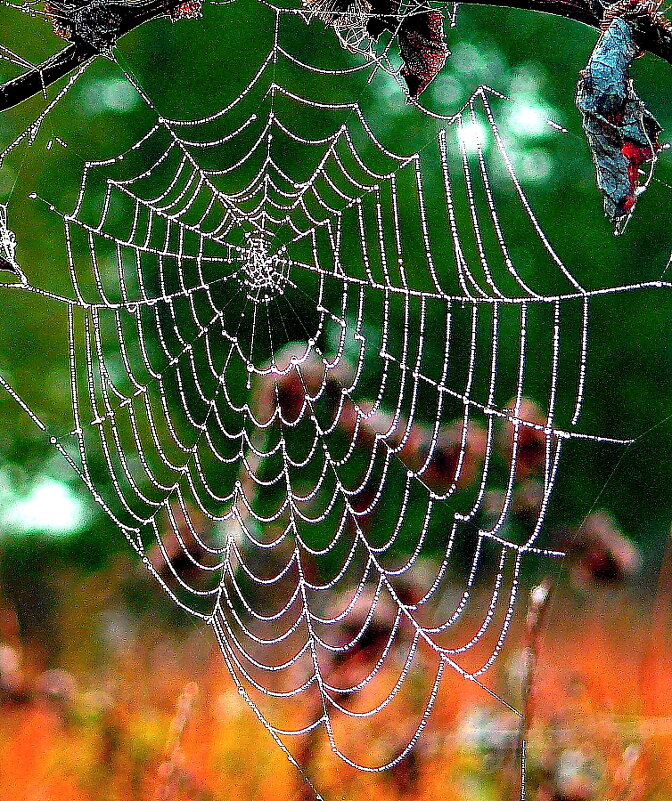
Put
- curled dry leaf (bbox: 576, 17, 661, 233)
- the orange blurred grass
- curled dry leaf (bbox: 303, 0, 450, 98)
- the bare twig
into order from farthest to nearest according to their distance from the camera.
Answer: the orange blurred grass < the bare twig < curled dry leaf (bbox: 303, 0, 450, 98) < curled dry leaf (bbox: 576, 17, 661, 233)

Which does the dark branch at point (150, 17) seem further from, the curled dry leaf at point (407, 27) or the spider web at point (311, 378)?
the spider web at point (311, 378)

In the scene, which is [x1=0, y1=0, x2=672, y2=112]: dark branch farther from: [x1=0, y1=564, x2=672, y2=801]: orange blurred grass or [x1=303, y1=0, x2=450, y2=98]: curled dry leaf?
[x1=0, y1=564, x2=672, y2=801]: orange blurred grass

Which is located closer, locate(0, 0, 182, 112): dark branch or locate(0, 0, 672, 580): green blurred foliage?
locate(0, 0, 182, 112): dark branch

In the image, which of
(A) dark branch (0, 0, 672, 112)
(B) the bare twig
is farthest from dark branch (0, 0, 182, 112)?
(B) the bare twig

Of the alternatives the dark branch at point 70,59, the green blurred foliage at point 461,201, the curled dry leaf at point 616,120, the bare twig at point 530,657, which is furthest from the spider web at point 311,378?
the curled dry leaf at point 616,120

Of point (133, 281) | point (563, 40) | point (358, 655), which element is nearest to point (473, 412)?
point (358, 655)
